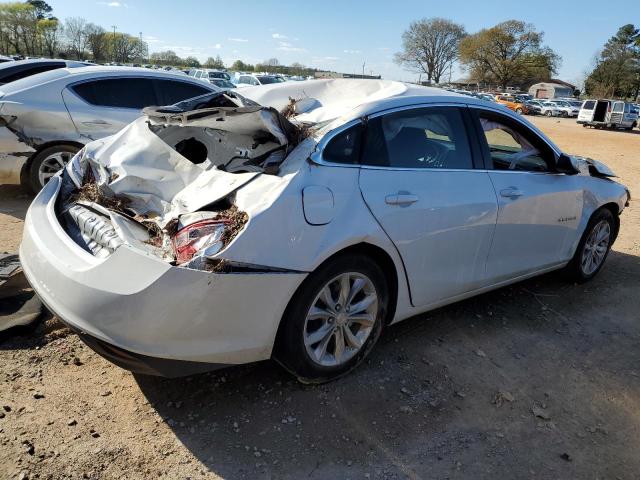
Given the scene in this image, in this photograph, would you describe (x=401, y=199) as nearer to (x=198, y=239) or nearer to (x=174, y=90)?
(x=198, y=239)

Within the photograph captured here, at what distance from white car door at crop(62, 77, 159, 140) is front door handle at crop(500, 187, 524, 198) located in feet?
15.7

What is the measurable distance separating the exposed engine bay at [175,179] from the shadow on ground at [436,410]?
35.8 inches

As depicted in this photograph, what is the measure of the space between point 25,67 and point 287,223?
764cm

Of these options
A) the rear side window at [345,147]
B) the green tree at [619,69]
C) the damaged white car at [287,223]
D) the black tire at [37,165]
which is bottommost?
the black tire at [37,165]

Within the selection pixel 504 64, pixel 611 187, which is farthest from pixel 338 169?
pixel 504 64

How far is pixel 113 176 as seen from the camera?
10.3 ft

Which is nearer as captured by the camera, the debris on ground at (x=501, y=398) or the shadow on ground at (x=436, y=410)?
the shadow on ground at (x=436, y=410)

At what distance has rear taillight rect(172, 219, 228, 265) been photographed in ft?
7.64

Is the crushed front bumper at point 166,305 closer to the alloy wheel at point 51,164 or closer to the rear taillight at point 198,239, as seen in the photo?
the rear taillight at point 198,239

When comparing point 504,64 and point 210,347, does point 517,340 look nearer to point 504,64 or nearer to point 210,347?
point 210,347

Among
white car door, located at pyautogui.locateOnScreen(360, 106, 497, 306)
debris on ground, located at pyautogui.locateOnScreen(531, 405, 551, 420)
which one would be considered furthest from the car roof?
debris on ground, located at pyautogui.locateOnScreen(531, 405, 551, 420)

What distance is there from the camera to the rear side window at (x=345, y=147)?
2.81 meters

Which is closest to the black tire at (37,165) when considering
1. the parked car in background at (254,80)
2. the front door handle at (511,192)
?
the front door handle at (511,192)

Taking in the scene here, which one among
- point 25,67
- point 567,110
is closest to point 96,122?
point 25,67
